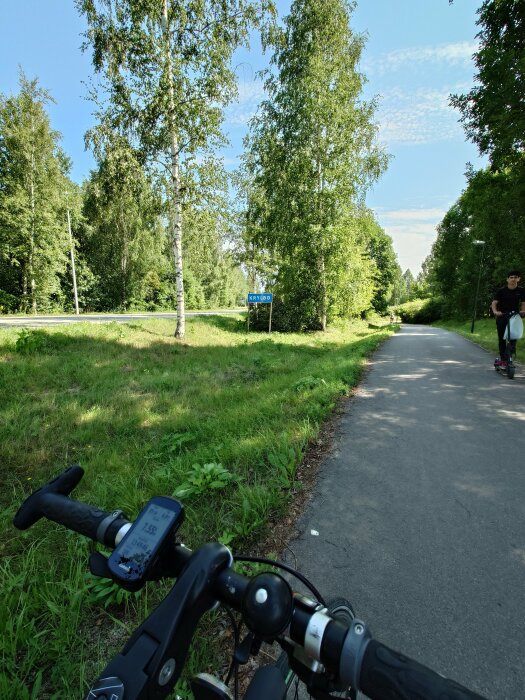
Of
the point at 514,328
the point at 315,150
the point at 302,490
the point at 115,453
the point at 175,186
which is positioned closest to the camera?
the point at 302,490

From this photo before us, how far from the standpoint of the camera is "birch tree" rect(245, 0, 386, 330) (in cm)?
1543

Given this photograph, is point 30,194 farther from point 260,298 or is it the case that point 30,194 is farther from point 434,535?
point 434,535

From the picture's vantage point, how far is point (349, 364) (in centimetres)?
849

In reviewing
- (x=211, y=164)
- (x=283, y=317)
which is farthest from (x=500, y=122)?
(x=283, y=317)

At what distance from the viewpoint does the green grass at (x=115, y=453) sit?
2.04m

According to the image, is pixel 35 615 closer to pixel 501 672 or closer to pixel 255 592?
pixel 255 592

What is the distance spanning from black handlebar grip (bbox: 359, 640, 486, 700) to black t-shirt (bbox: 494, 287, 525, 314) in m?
8.29

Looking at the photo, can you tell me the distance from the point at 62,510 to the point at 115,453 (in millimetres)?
3803

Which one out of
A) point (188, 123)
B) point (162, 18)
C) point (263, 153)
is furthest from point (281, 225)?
point (162, 18)

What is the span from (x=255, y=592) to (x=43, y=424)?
6.01 metres

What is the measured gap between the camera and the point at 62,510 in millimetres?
1173

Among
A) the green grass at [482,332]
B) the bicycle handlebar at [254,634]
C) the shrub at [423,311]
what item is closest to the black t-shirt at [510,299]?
the green grass at [482,332]

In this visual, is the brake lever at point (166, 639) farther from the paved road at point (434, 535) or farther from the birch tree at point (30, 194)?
the birch tree at point (30, 194)

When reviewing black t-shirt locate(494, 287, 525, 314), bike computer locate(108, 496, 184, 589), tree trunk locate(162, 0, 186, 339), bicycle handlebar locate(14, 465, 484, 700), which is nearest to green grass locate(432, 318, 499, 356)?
black t-shirt locate(494, 287, 525, 314)
